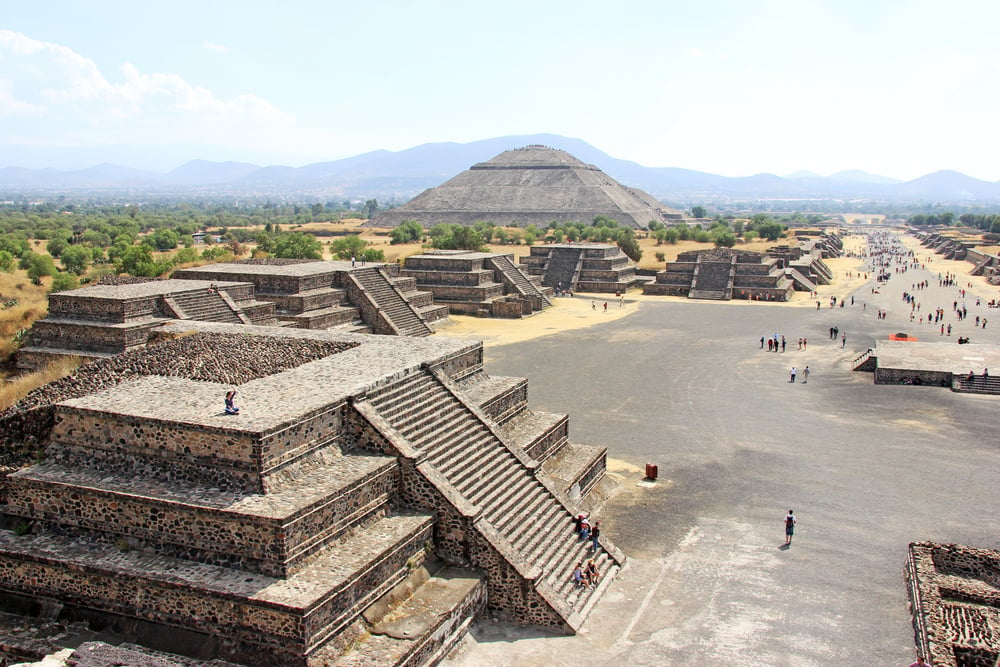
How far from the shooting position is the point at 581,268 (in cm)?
5822

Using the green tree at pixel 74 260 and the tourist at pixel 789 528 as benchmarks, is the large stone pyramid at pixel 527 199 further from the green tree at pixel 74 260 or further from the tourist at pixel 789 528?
the tourist at pixel 789 528

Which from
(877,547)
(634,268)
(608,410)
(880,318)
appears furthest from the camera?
(634,268)

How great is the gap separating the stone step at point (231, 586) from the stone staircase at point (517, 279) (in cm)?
3461

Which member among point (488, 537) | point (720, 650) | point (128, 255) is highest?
point (128, 255)

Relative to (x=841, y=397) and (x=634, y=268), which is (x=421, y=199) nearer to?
(x=634, y=268)

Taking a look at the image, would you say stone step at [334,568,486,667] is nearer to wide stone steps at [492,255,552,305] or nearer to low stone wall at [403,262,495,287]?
low stone wall at [403,262,495,287]

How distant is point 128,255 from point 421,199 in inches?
3606

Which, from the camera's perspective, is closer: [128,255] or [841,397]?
[841,397]

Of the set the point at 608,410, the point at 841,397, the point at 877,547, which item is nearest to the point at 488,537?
the point at 877,547

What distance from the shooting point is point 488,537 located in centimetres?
1184

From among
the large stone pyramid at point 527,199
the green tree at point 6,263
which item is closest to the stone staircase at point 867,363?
the green tree at point 6,263

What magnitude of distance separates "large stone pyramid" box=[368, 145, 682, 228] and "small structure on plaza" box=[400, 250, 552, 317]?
65.4 metres

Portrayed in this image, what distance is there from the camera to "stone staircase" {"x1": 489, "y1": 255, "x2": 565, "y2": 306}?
45844 mm

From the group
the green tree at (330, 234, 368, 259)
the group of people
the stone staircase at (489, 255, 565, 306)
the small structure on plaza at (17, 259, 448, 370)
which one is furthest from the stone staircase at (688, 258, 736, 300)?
the group of people
